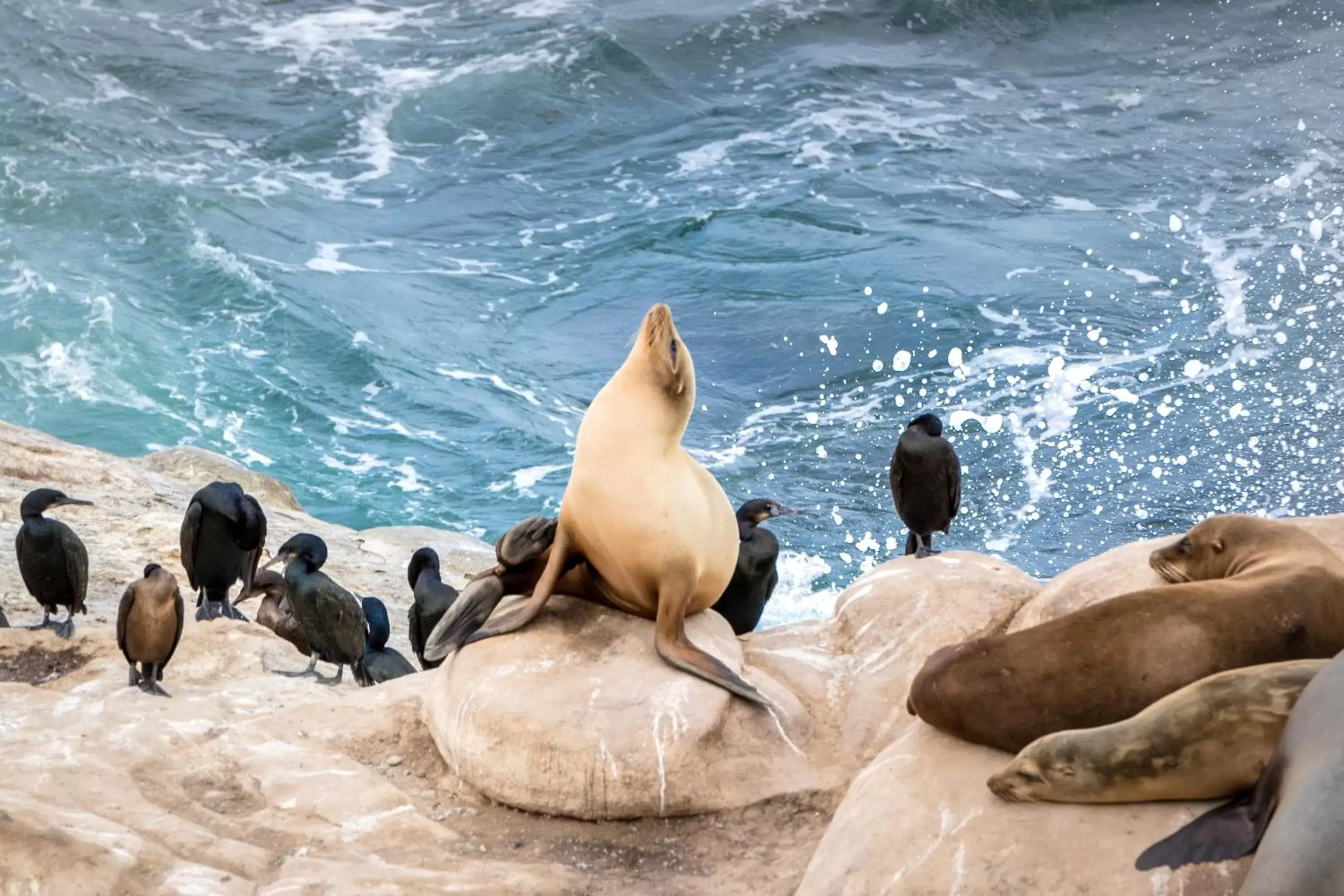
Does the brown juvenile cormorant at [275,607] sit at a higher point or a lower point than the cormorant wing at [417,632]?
lower

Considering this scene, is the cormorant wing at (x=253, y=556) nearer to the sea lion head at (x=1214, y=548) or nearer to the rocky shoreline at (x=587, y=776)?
the rocky shoreline at (x=587, y=776)

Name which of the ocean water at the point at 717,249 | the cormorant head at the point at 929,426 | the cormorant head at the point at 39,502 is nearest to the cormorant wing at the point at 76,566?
the cormorant head at the point at 39,502

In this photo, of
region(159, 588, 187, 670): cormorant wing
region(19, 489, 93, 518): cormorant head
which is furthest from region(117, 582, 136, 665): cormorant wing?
region(19, 489, 93, 518): cormorant head

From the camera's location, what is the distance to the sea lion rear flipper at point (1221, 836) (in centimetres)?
339

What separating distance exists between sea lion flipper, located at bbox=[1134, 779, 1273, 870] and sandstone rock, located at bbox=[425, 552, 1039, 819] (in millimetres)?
→ 1874

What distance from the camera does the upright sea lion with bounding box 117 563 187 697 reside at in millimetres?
6418

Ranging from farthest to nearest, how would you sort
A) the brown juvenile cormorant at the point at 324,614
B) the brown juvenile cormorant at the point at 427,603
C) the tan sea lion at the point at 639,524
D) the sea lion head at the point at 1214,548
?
the brown juvenile cormorant at the point at 427,603 < the brown juvenile cormorant at the point at 324,614 < the tan sea lion at the point at 639,524 < the sea lion head at the point at 1214,548

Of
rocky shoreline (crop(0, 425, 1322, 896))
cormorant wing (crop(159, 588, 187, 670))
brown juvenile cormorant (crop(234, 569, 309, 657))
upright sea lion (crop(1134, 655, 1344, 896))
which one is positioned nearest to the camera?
upright sea lion (crop(1134, 655, 1344, 896))


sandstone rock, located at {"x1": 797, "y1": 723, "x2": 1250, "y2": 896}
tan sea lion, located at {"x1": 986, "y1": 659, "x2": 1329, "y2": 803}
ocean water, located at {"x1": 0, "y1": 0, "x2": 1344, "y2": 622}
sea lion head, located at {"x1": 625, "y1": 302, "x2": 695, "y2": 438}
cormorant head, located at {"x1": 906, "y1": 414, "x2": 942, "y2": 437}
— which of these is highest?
sea lion head, located at {"x1": 625, "y1": 302, "x2": 695, "y2": 438}

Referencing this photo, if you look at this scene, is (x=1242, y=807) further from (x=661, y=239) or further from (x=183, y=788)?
(x=661, y=239)

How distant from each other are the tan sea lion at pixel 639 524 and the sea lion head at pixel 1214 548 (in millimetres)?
1472

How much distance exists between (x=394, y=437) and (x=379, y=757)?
1191 cm

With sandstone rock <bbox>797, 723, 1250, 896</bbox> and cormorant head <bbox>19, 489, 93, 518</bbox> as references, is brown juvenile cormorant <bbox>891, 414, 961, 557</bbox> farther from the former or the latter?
cormorant head <bbox>19, 489, 93, 518</bbox>

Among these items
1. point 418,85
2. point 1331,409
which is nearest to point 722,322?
point 1331,409
